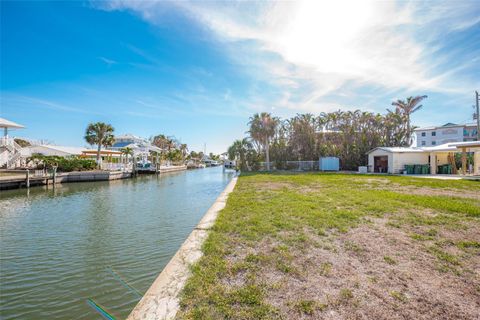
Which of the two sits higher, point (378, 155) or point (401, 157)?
point (378, 155)

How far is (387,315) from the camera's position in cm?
262

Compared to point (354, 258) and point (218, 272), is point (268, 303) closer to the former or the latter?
point (218, 272)

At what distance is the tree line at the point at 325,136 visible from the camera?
3344cm

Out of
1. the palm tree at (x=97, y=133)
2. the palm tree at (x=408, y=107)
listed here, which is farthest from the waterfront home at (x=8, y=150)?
the palm tree at (x=408, y=107)

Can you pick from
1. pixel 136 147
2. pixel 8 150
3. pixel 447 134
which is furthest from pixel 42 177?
pixel 447 134

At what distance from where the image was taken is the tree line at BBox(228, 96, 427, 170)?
33438 millimetres

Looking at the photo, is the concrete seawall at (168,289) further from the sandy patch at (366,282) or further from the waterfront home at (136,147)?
the waterfront home at (136,147)

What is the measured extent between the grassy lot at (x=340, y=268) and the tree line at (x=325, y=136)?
29245 millimetres

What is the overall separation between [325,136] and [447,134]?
37.0 metres

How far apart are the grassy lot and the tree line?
29245mm

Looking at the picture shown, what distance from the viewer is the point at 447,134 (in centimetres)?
5169

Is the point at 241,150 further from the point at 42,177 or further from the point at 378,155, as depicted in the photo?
the point at 42,177

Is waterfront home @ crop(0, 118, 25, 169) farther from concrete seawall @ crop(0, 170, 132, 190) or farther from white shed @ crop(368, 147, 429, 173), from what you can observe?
white shed @ crop(368, 147, 429, 173)

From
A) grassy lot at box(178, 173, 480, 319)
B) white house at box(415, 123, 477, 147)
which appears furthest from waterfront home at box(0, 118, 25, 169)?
white house at box(415, 123, 477, 147)
